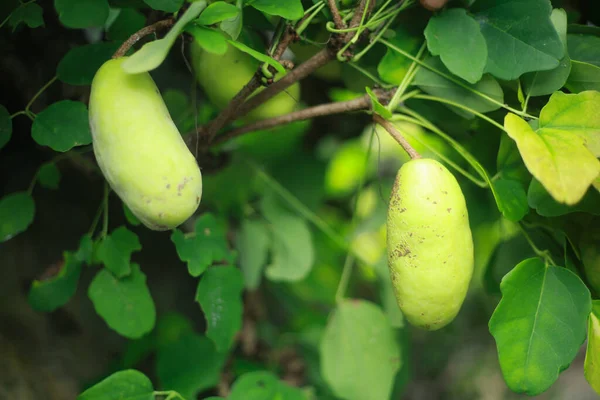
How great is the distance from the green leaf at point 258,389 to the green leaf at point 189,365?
96 mm

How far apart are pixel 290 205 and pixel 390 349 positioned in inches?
11.8

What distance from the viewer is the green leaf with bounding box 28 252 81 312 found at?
0.65 metres

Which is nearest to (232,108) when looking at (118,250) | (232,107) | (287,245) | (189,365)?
(232,107)

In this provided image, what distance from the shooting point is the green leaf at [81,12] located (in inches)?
20.2

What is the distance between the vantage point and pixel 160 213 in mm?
449

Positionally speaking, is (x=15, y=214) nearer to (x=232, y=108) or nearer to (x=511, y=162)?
(x=232, y=108)

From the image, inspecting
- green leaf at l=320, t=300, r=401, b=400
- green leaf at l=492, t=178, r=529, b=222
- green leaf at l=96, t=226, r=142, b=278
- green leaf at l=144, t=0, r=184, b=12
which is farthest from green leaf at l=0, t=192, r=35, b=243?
green leaf at l=492, t=178, r=529, b=222

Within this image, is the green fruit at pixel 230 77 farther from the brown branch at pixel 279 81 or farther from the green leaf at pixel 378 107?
the green leaf at pixel 378 107

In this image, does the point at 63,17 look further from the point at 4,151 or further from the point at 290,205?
the point at 290,205

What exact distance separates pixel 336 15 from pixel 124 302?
1.37ft

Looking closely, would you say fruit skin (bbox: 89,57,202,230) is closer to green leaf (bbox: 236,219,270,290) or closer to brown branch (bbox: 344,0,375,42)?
brown branch (bbox: 344,0,375,42)

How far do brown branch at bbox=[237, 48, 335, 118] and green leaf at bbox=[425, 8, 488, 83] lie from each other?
0.11 meters

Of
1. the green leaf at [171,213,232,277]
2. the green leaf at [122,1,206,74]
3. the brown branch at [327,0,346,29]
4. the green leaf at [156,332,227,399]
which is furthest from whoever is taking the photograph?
the green leaf at [156,332,227,399]

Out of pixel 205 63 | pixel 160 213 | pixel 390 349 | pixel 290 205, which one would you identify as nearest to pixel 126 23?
pixel 205 63
